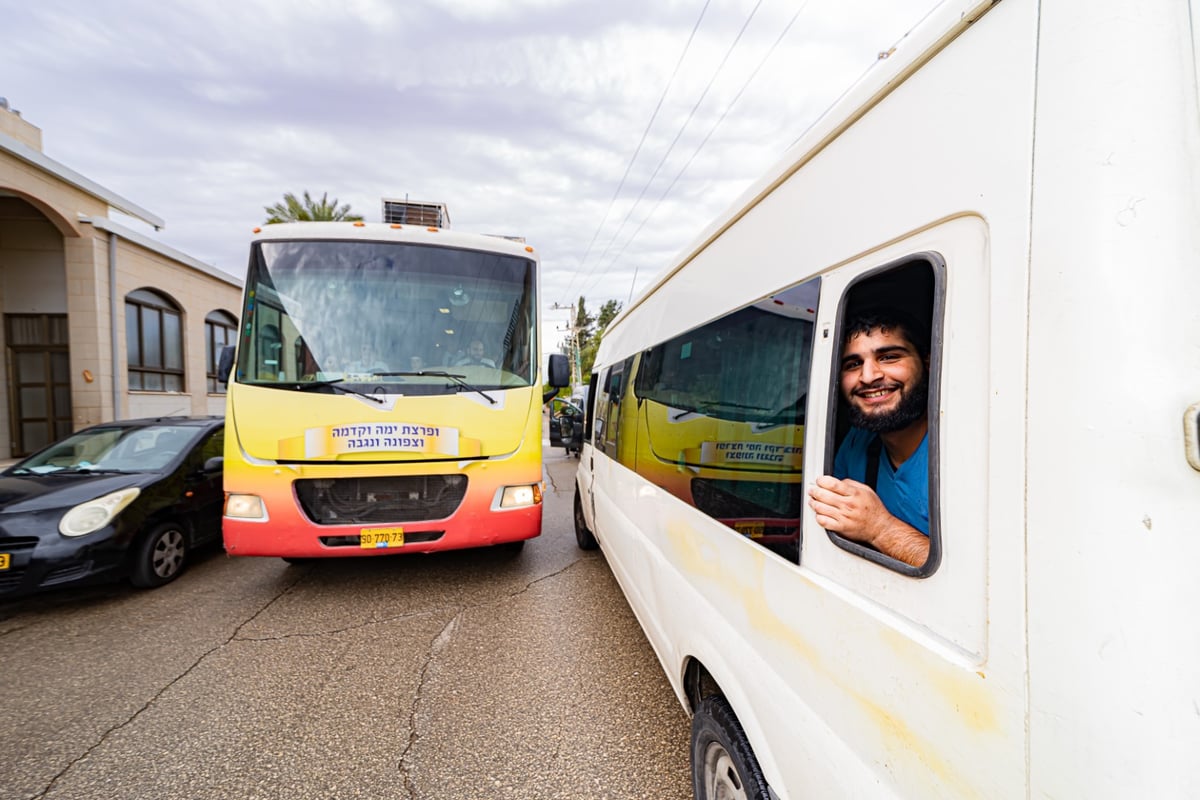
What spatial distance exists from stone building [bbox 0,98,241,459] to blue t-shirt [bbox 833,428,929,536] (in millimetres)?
14978

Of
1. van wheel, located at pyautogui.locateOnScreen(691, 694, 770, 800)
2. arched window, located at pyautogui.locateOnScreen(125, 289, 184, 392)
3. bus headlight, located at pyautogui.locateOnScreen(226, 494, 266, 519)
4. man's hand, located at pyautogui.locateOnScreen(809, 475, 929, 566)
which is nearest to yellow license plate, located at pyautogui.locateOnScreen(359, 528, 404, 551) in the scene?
bus headlight, located at pyautogui.locateOnScreen(226, 494, 266, 519)

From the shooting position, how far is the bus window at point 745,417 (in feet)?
4.84

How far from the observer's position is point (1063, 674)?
0.77 metres

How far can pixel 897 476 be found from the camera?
1164 millimetres

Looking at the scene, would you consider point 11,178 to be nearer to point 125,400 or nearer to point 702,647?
point 125,400

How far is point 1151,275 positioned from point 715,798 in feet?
6.47

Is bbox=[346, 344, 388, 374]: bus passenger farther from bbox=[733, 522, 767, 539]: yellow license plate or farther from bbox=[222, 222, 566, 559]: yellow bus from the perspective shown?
bbox=[733, 522, 767, 539]: yellow license plate

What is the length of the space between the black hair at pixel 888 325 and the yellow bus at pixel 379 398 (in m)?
3.44

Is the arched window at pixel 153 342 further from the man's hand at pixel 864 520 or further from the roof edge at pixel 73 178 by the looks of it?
the man's hand at pixel 864 520

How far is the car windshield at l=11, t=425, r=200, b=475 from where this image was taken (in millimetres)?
4949

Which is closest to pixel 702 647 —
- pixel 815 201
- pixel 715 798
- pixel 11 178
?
A: pixel 715 798

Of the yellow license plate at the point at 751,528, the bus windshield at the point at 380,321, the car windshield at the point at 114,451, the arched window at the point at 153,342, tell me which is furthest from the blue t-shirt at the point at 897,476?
the arched window at the point at 153,342

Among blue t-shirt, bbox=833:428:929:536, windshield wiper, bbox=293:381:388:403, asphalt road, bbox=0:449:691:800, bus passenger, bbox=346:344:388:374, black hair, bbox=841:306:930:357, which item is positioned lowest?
asphalt road, bbox=0:449:691:800

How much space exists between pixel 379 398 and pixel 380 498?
80 centimetres
